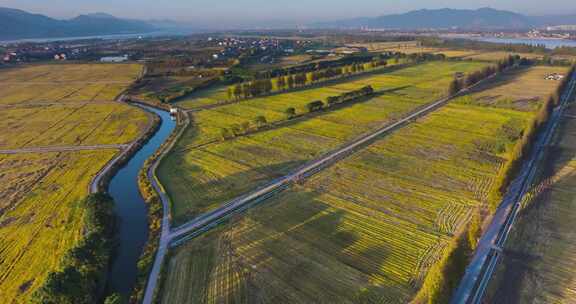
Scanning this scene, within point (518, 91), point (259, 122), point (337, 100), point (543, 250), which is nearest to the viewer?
point (543, 250)

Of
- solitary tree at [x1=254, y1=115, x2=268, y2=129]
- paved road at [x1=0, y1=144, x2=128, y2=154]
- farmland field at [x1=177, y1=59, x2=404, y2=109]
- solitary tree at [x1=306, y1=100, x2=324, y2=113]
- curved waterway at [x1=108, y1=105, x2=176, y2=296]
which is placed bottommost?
curved waterway at [x1=108, y1=105, x2=176, y2=296]

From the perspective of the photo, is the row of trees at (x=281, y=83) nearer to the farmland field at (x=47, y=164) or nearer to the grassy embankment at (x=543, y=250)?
the farmland field at (x=47, y=164)

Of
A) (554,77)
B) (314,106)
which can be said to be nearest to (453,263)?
(314,106)

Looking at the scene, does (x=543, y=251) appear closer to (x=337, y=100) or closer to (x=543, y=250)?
(x=543, y=250)

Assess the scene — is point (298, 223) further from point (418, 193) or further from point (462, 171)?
point (462, 171)

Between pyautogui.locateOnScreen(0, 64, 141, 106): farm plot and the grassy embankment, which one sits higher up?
pyautogui.locateOnScreen(0, 64, 141, 106): farm plot

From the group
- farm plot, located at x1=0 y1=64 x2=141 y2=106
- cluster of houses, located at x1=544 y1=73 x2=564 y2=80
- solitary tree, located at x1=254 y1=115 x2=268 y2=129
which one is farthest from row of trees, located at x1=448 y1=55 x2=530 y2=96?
farm plot, located at x1=0 y1=64 x2=141 y2=106

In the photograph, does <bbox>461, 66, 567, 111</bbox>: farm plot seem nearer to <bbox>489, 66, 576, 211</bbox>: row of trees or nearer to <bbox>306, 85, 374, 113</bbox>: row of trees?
<bbox>489, 66, 576, 211</bbox>: row of trees
